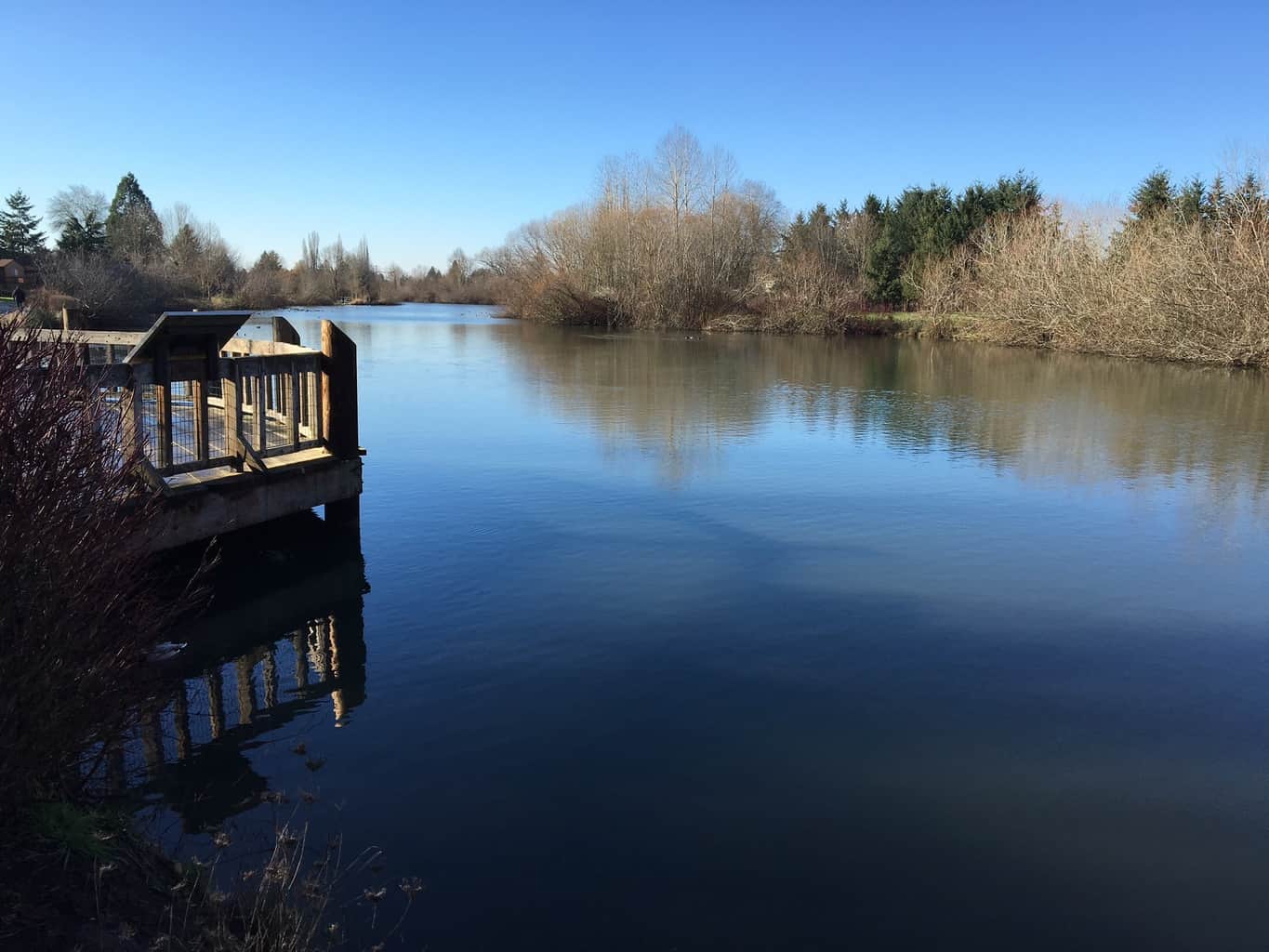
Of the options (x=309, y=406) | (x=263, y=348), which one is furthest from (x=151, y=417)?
(x=263, y=348)

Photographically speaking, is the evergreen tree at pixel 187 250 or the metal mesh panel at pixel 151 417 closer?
the metal mesh panel at pixel 151 417

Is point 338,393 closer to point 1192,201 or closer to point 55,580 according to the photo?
point 55,580

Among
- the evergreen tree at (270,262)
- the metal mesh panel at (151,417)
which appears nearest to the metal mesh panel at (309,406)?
the metal mesh panel at (151,417)

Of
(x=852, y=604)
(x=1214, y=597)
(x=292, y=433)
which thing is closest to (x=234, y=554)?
(x=292, y=433)

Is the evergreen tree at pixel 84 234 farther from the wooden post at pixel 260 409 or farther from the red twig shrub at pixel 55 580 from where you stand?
the red twig shrub at pixel 55 580

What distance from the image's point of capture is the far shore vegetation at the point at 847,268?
126 ft

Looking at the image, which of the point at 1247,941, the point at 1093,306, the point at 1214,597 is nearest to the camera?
the point at 1247,941

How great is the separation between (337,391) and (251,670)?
13.5 ft

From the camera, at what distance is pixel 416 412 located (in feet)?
72.0

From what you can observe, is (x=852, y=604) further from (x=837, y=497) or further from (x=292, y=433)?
(x=292, y=433)

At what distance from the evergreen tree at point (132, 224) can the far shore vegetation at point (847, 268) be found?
27 centimetres

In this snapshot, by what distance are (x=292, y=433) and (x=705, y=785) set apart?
6.80 metres

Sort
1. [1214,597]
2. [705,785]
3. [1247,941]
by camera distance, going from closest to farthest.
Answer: [1247,941] < [705,785] < [1214,597]

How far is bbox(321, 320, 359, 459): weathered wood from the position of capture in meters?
10.8
